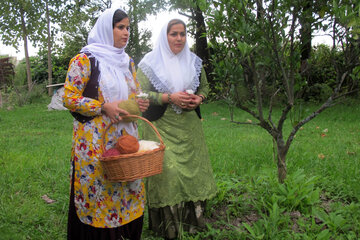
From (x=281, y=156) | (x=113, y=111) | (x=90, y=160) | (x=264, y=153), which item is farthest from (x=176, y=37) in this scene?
(x=264, y=153)

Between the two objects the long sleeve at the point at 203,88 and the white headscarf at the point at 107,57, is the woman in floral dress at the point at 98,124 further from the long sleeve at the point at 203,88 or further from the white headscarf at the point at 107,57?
the long sleeve at the point at 203,88

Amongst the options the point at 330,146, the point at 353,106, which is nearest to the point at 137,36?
the point at 353,106

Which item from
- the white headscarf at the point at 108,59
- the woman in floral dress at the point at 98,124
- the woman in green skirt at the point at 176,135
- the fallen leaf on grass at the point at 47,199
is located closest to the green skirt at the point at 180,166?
the woman in green skirt at the point at 176,135

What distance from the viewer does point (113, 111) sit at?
220 centimetres

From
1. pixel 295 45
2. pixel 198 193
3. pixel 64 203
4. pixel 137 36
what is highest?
pixel 137 36

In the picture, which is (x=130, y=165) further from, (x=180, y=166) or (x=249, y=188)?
(x=249, y=188)

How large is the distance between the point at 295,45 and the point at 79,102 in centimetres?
157

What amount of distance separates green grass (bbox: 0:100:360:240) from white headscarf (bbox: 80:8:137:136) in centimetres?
99

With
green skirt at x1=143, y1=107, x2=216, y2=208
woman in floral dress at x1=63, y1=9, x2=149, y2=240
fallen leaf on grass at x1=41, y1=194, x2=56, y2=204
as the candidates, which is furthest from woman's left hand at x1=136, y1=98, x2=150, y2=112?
fallen leaf on grass at x1=41, y1=194, x2=56, y2=204

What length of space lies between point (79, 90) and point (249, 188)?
169cm

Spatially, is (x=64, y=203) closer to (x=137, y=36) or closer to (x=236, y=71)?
(x=236, y=71)

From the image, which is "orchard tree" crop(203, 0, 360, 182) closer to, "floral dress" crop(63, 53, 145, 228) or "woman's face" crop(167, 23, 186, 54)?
"woman's face" crop(167, 23, 186, 54)

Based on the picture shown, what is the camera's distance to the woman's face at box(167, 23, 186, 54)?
2689 mm

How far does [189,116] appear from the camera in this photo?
274 cm
